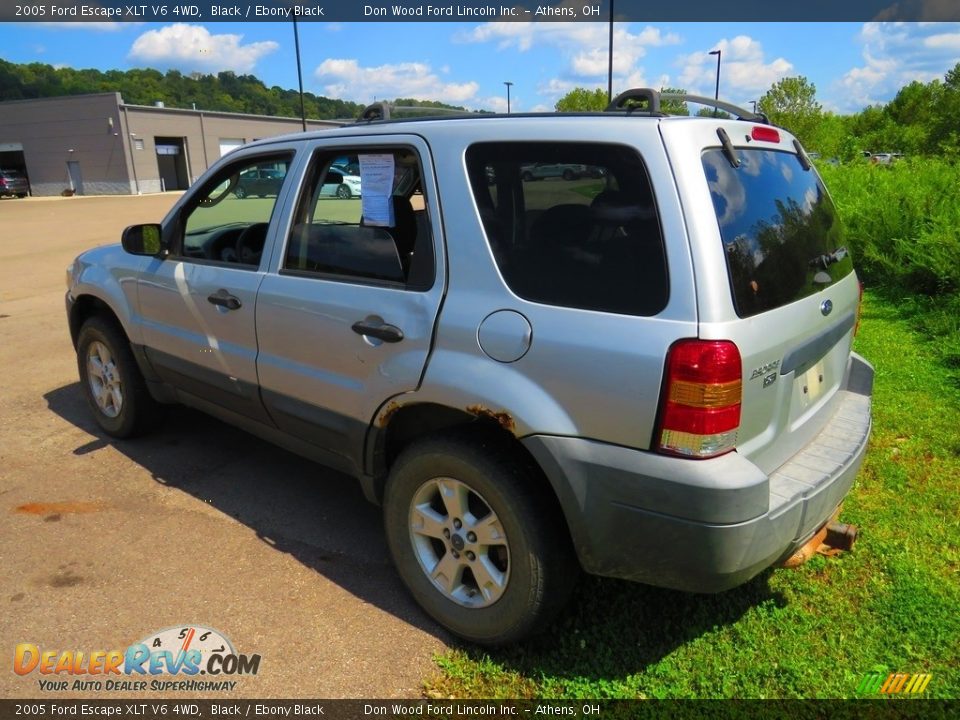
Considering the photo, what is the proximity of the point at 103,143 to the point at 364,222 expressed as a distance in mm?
50989

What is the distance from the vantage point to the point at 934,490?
3.69 metres

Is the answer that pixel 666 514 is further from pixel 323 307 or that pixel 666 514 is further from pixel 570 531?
pixel 323 307

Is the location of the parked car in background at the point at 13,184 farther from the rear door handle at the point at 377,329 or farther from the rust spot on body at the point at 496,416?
the rust spot on body at the point at 496,416

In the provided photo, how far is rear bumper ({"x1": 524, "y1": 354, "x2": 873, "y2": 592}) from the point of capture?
6.97 feet

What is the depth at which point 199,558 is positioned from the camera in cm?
335

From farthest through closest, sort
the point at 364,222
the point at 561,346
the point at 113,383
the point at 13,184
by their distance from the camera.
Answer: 1. the point at 13,184
2. the point at 113,383
3. the point at 364,222
4. the point at 561,346

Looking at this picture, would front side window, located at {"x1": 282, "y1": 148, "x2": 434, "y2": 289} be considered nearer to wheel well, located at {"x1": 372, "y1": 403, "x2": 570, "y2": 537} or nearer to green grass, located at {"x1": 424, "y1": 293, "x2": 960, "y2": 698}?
wheel well, located at {"x1": 372, "y1": 403, "x2": 570, "y2": 537}

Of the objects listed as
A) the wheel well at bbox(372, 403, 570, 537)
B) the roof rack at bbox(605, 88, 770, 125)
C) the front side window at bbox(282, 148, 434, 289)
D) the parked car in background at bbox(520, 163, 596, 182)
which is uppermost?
the roof rack at bbox(605, 88, 770, 125)

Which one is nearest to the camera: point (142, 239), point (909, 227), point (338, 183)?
point (338, 183)

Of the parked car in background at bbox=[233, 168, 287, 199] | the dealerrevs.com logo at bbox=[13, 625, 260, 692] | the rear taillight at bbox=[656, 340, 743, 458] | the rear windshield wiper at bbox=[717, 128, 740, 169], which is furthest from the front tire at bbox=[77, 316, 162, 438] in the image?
the rear windshield wiper at bbox=[717, 128, 740, 169]

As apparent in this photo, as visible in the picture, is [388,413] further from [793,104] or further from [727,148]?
[793,104]

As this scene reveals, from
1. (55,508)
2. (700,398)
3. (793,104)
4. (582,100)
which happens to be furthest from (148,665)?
(582,100)

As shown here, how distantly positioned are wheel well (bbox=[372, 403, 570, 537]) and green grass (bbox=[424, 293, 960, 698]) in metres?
0.56

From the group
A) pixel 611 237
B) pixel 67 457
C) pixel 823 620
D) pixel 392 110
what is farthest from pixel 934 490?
pixel 67 457
